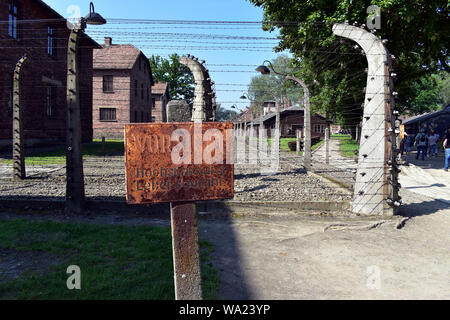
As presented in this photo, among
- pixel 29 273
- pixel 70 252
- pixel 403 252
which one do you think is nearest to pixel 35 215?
pixel 70 252

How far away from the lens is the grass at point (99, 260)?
3.48 m

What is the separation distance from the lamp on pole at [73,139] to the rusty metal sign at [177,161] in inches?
180

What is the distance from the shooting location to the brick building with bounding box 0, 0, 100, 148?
17359 mm

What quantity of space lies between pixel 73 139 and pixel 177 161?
15.9 feet

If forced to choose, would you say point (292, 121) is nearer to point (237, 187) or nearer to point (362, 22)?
point (362, 22)

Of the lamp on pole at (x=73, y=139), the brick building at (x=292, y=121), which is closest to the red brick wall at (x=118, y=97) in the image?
the brick building at (x=292, y=121)

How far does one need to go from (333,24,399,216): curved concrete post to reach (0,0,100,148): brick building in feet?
42.5

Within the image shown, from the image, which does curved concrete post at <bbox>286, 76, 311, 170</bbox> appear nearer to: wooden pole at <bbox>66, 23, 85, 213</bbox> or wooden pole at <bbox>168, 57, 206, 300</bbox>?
wooden pole at <bbox>66, 23, 85, 213</bbox>

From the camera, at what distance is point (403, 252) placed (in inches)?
195

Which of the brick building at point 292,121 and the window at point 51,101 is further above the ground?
the brick building at point 292,121

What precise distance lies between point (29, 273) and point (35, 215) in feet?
9.82

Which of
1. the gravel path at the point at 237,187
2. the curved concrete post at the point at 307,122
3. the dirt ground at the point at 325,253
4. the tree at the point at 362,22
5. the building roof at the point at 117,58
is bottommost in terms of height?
the dirt ground at the point at 325,253

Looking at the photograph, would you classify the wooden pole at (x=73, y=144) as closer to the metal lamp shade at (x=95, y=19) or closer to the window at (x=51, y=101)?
the metal lamp shade at (x=95, y=19)

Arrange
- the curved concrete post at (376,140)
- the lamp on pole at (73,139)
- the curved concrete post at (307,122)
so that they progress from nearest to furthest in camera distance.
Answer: the curved concrete post at (376,140) < the lamp on pole at (73,139) < the curved concrete post at (307,122)
